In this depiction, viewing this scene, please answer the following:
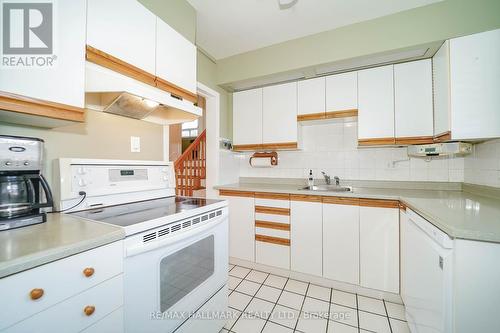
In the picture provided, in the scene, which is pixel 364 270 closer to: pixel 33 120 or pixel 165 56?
pixel 165 56

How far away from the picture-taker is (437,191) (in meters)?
1.98

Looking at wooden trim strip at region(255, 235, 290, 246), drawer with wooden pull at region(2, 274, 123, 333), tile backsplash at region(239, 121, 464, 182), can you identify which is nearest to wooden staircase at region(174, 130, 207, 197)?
tile backsplash at region(239, 121, 464, 182)

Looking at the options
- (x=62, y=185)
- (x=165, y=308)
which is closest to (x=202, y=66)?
(x=62, y=185)

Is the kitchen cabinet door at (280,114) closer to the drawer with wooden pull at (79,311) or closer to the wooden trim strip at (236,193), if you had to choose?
the wooden trim strip at (236,193)

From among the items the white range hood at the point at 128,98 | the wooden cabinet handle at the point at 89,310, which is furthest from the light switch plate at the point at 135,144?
the wooden cabinet handle at the point at 89,310

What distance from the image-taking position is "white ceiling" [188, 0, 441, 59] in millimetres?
1736

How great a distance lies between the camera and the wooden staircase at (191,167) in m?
3.09

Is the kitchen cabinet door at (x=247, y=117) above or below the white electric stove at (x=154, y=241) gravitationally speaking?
above

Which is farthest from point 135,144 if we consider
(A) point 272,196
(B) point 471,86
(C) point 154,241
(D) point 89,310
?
(B) point 471,86

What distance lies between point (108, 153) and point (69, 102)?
0.49m

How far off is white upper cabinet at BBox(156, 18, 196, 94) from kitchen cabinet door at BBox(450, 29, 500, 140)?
2105mm

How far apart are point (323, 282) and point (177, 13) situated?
278 centimetres

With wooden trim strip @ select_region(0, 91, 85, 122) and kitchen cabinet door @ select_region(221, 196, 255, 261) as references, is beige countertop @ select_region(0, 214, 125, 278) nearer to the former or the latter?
wooden trim strip @ select_region(0, 91, 85, 122)

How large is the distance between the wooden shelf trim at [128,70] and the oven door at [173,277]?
99 cm
